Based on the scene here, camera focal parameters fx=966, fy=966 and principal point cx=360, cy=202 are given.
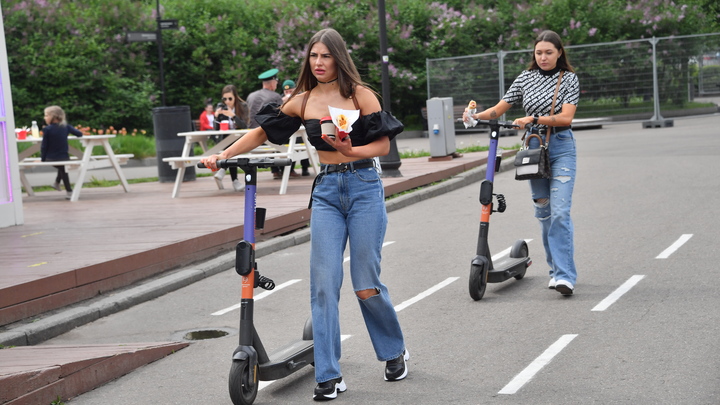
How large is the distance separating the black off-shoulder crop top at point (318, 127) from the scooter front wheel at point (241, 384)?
3.96 ft

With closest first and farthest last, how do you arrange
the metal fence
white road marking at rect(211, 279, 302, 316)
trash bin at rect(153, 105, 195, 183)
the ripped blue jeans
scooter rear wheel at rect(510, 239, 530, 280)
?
the ripped blue jeans → white road marking at rect(211, 279, 302, 316) → scooter rear wheel at rect(510, 239, 530, 280) → trash bin at rect(153, 105, 195, 183) → the metal fence

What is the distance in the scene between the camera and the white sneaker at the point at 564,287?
278 inches

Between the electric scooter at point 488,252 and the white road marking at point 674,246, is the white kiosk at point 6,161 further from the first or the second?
the white road marking at point 674,246

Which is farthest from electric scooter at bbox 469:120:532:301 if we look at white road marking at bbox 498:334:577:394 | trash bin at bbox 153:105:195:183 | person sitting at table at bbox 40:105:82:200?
trash bin at bbox 153:105:195:183

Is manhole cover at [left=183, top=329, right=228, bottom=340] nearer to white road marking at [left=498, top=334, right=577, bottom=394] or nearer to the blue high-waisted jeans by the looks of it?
the blue high-waisted jeans

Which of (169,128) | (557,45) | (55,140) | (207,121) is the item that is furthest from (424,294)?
(207,121)

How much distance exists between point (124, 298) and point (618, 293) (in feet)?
12.8

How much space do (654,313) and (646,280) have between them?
1.07 m

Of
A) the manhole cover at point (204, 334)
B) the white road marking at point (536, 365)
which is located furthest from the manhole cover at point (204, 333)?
the white road marking at point (536, 365)

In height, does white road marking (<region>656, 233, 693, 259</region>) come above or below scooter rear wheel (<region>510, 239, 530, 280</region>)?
below

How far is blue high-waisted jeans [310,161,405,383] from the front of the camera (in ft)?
16.7

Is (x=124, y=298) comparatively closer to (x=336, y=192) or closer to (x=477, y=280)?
(x=477, y=280)

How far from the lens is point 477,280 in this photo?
7.16 meters

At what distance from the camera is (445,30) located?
30.9m
